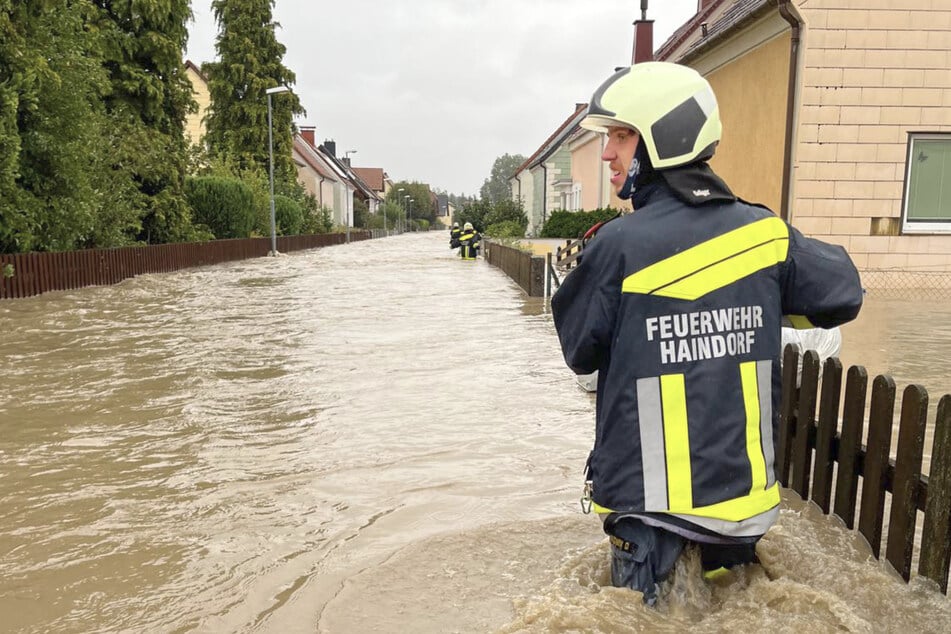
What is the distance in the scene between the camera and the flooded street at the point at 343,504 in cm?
315

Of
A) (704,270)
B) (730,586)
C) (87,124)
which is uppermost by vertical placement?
(87,124)

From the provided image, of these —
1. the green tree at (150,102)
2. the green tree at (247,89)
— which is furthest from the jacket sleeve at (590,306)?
the green tree at (247,89)

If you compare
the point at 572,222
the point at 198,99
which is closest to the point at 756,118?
the point at 572,222

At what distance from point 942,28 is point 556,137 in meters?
37.7

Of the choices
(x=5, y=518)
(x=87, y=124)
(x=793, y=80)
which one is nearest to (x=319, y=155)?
(x=87, y=124)

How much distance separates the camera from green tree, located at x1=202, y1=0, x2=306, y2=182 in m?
49.8

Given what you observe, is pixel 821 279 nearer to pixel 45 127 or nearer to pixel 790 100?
pixel 790 100

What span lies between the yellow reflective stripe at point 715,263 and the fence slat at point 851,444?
1.43 meters

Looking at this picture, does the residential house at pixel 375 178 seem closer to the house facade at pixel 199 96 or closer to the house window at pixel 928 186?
the house facade at pixel 199 96

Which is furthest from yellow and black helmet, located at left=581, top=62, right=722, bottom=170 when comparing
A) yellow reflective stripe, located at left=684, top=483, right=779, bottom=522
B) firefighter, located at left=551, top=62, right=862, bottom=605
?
yellow reflective stripe, located at left=684, top=483, right=779, bottom=522

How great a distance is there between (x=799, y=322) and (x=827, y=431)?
1.50 m

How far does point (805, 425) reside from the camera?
4090 mm

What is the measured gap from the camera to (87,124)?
55.0 feet

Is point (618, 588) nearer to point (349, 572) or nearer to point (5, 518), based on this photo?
point (349, 572)
